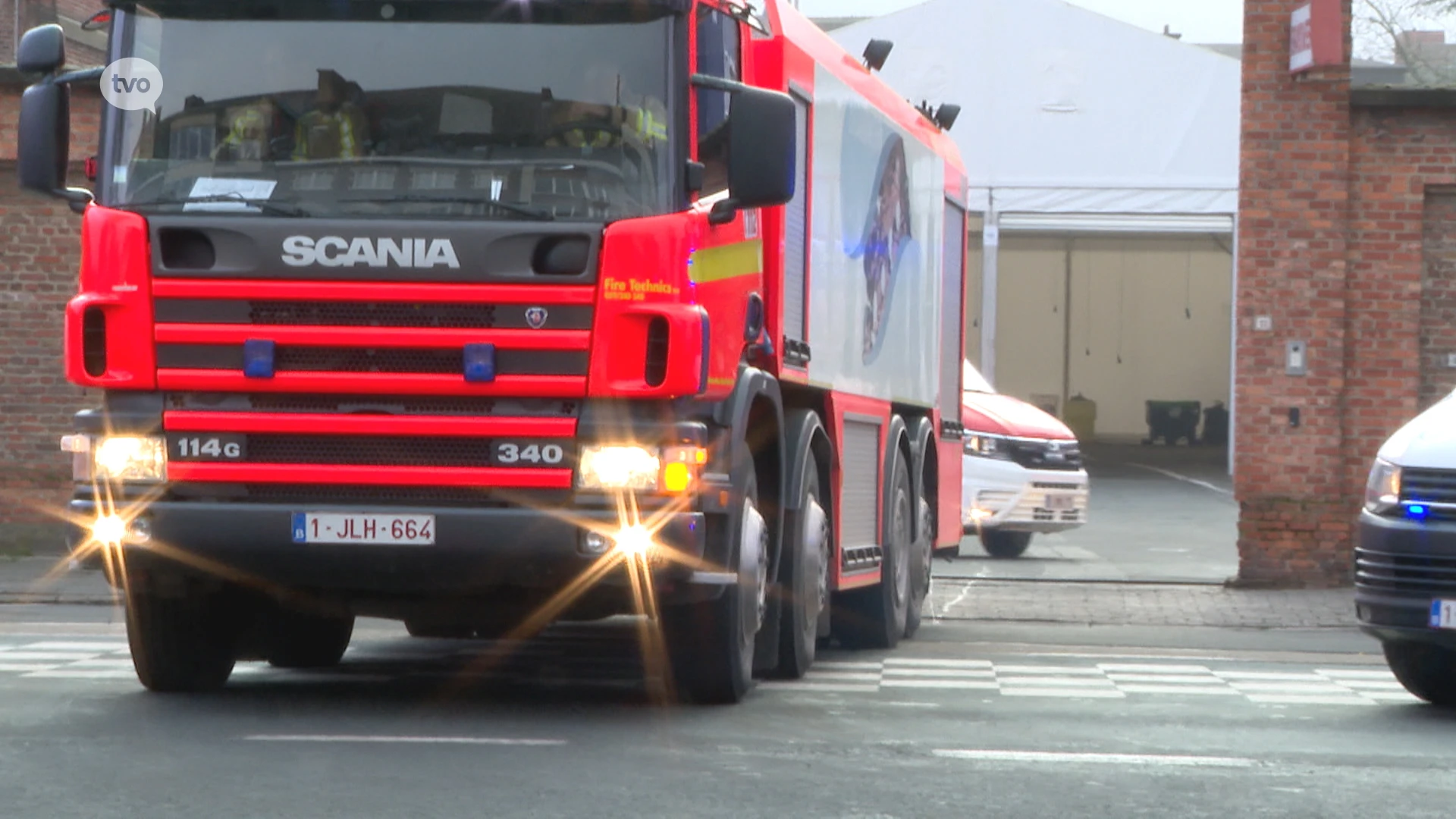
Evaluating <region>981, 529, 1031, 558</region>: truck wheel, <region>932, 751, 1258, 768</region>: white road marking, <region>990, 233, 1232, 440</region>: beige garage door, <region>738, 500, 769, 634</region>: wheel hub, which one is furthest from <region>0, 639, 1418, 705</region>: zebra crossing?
<region>990, 233, 1232, 440</region>: beige garage door

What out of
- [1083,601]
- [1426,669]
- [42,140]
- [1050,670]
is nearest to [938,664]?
[1050,670]

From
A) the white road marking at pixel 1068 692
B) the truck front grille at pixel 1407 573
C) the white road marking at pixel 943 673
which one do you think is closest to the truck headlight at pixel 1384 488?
the truck front grille at pixel 1407 573

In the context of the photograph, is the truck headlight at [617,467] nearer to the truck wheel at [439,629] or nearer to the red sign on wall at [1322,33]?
the truck wheel at [439,629]

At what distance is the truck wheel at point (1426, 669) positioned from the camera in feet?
33.0

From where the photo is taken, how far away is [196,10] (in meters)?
8.73

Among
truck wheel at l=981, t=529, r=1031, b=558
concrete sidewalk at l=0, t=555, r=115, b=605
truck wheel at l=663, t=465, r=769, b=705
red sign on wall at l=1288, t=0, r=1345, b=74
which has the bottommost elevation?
truck wheel at l=981, t=529, r=1031, b=558

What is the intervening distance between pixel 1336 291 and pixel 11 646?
9.91 meters

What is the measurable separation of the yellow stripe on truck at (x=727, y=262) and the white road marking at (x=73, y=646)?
439 centimetres

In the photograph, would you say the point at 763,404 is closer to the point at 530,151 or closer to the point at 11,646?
the point at 530,151

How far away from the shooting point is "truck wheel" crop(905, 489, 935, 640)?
551 inches

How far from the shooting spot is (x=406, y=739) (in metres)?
7.98

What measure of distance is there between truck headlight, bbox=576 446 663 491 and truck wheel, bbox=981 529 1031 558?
13052 millimetres

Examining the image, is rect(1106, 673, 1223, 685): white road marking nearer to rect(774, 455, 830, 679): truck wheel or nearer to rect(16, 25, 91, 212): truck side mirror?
rect(774, 455, 830, 679): truck wheel

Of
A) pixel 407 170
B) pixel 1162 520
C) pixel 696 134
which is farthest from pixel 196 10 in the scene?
pixel 1162 520
